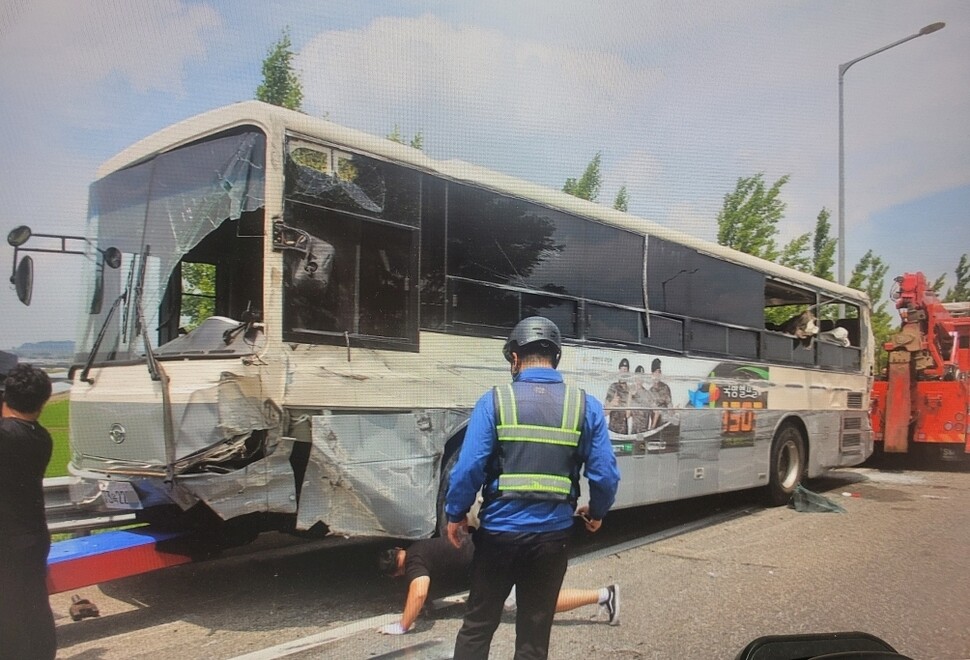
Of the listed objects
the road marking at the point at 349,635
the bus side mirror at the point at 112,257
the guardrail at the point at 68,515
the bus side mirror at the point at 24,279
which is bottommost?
the road marking at the point at 349,635

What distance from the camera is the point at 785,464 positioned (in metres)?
9.11

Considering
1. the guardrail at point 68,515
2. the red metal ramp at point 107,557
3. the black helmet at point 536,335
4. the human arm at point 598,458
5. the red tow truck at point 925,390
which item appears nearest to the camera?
the human arm at point 598,458

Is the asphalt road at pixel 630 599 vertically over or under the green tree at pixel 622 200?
under

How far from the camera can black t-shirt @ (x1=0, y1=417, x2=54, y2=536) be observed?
304 centimetres

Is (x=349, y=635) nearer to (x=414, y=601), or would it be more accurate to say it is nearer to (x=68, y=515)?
(x=414, y=601)

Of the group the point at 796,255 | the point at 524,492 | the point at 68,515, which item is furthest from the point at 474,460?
the point at 796,255

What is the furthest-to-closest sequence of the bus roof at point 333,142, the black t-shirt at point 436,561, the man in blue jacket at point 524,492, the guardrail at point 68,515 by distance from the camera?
the black t-shirt at point 436,561
the bus roof at point 333,142
the guardrail at point 68,515
the man in blue jacket at point 524,492

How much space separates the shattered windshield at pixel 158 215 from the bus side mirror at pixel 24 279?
2.59 feet

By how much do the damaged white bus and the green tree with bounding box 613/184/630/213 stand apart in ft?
1.46

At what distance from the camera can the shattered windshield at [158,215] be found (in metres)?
4.11

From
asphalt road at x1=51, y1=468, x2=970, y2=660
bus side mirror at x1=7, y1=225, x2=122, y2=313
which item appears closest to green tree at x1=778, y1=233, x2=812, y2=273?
asphalt road at x1=51, y1=468, x2=970, y2=660

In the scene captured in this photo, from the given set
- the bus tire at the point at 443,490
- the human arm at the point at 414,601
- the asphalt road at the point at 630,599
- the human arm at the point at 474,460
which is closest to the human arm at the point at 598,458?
the human arm at the point at 474,460

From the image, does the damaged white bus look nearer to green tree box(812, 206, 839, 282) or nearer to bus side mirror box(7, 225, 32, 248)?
bus side mirror box(7, 225, 32, 248)

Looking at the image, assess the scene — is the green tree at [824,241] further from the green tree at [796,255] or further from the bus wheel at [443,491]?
the bus wheel at [443,491]
